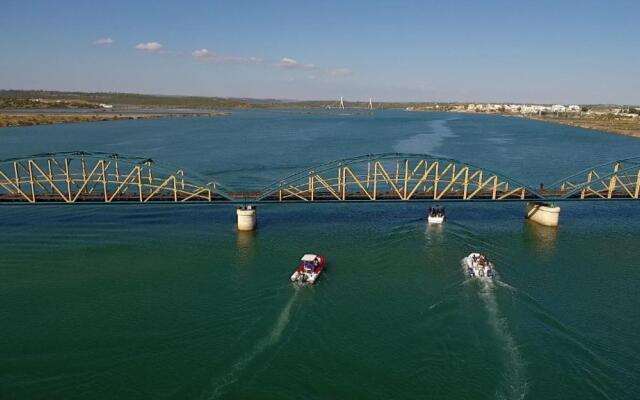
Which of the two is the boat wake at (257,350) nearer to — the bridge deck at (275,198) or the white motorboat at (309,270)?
the white motorboat at (309,270)

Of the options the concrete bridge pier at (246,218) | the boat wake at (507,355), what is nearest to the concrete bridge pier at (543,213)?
the boat wake at (507,355)

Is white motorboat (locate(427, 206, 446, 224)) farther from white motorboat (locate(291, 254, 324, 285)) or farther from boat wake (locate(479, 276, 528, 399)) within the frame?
white motorboat (locate(291, 254, 324, 285))

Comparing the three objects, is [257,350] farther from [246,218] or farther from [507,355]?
[246,218]

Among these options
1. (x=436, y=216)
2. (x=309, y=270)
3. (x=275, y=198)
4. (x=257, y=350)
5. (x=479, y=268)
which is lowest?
(x=257, y=350)

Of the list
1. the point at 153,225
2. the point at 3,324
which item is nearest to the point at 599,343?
the point at 3,324

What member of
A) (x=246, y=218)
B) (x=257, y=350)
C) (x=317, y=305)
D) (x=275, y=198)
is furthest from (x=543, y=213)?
(x=257, y=350)

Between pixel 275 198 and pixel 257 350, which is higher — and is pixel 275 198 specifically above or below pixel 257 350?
above

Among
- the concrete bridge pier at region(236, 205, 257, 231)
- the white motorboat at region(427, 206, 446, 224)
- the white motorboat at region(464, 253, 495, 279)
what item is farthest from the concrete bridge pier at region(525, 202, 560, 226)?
the concrete bridge pier at region(236, 205, 257, 231)
